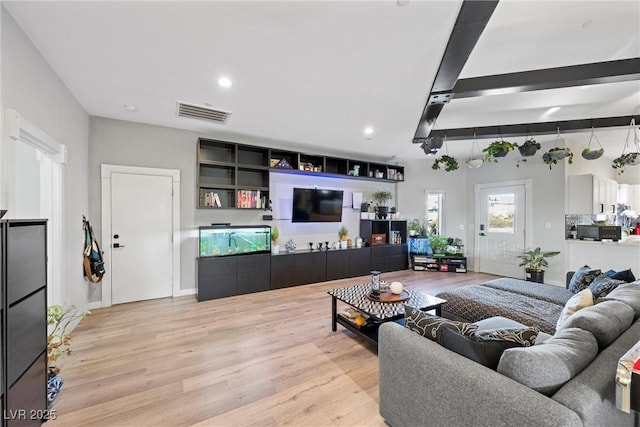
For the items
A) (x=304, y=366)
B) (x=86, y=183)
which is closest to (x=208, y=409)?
(x=304, y=366)

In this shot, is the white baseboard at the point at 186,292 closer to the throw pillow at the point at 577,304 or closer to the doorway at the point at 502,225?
the throw pillow at the point at 577,304

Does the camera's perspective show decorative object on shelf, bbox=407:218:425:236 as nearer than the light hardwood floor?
No

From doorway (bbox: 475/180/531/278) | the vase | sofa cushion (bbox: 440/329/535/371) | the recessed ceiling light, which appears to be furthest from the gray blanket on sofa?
the vase

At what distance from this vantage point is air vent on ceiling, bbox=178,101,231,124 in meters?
3.36

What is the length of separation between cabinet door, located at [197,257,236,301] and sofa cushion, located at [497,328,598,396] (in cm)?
382

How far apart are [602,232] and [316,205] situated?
4943 mm

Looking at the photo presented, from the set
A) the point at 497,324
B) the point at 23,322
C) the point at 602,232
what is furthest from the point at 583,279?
the point at 23,322

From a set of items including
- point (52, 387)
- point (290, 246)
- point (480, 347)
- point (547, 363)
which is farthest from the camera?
point (290, 246)

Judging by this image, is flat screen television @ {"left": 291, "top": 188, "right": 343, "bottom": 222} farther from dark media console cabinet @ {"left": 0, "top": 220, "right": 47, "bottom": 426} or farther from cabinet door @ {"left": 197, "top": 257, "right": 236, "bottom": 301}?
dark media console cabinet @ {"left": 0, "top": 220, "right": 47, "bottom": 426}

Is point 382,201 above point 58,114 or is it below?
below

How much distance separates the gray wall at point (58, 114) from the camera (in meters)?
1.87

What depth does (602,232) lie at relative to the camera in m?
4.44

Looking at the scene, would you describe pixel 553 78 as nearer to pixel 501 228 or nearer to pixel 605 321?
pixel 605 321

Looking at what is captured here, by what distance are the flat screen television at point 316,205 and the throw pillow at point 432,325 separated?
144 inches
